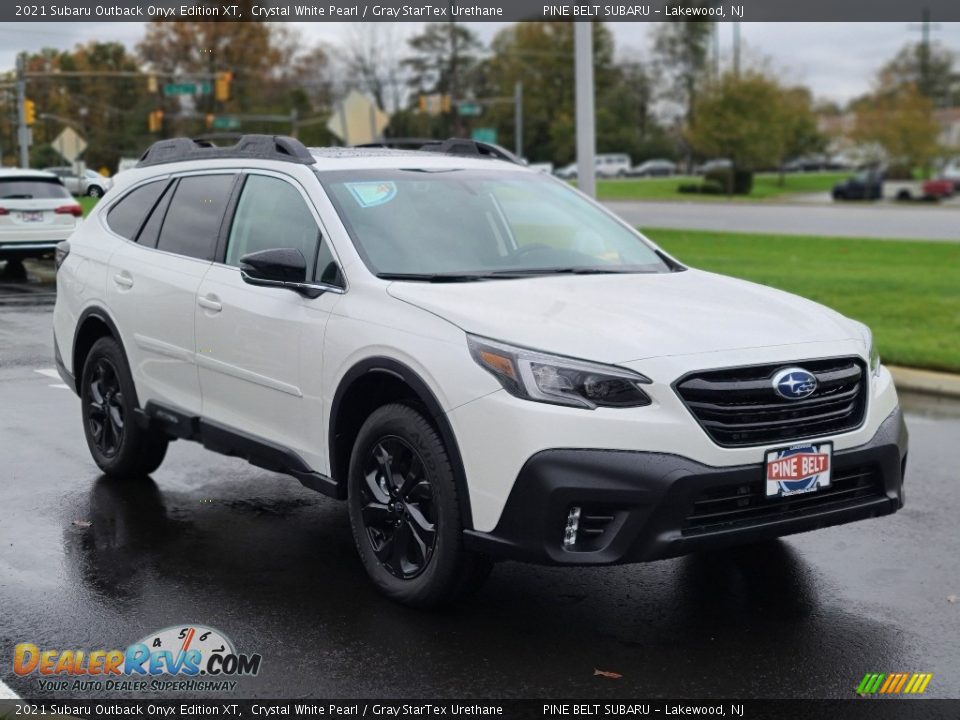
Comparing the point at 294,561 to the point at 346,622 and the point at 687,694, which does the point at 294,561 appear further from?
the point at 687,694

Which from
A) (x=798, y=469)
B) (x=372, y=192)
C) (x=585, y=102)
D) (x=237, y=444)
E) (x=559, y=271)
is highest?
(x=585, y=102)

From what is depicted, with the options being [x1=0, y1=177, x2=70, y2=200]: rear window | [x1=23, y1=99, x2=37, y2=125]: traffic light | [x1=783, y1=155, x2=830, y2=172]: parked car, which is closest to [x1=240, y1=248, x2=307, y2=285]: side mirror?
[x1=0, y1=177, x2=70, y2=200]: rear window

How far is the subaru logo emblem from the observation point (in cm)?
475

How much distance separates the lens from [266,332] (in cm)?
584

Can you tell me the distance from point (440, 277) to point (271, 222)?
1134 mm

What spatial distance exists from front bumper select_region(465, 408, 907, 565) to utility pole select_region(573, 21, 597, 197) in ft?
36.2

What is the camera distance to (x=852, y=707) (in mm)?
4289

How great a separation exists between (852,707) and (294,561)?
2648 mm

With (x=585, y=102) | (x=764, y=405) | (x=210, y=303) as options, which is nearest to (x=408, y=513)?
(x=764, y=405)

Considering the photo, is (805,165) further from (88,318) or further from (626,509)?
(626,509)

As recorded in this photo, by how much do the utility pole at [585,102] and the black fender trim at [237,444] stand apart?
9.38m

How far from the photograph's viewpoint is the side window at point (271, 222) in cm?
591

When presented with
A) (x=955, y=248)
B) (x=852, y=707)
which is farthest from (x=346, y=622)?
(x=955, y=248)

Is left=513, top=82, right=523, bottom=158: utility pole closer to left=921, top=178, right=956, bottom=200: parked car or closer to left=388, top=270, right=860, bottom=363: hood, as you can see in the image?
left=921, top=178, right=956, bottom=200: parked car
